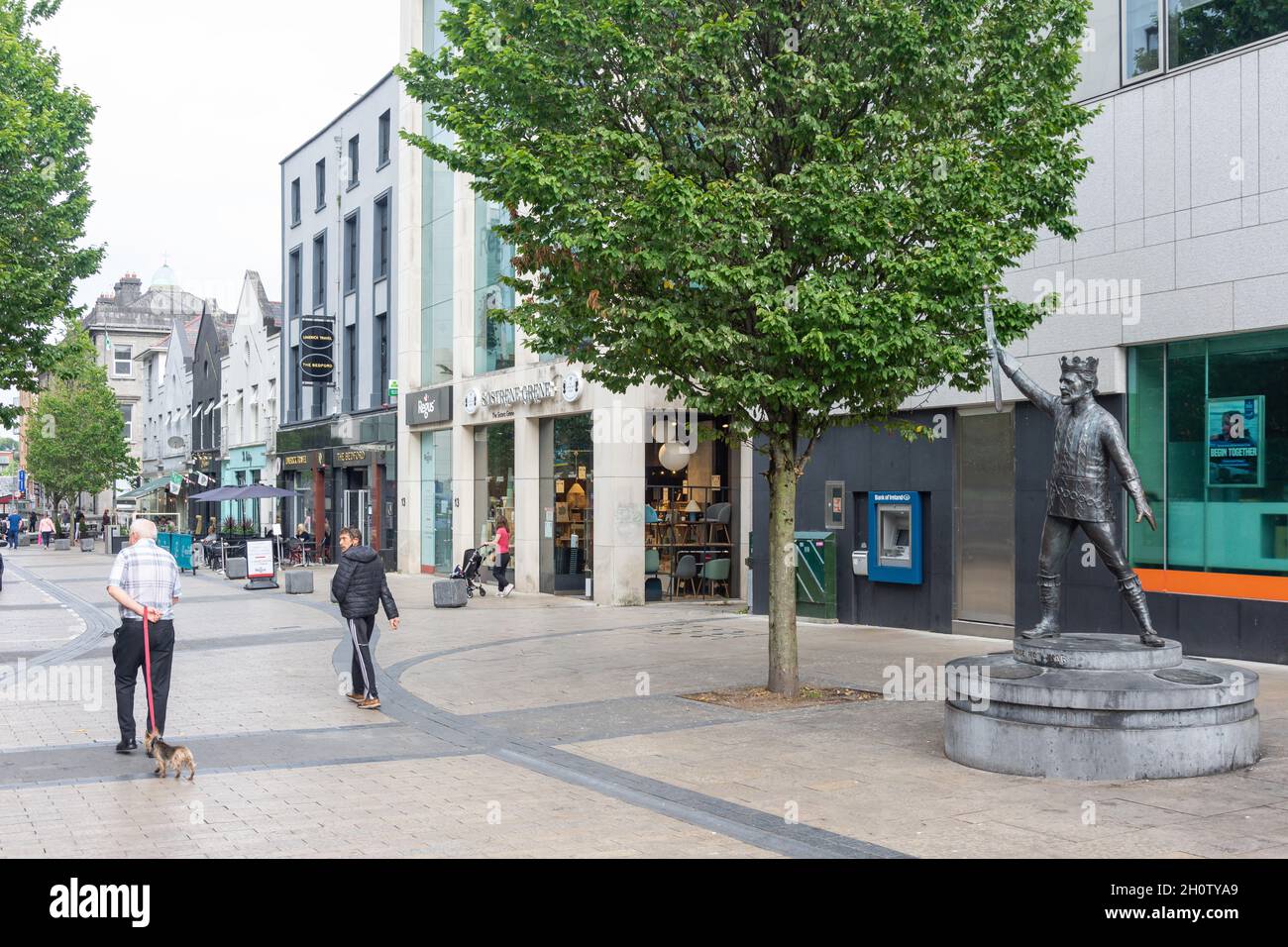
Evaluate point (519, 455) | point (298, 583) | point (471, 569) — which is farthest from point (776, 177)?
point (298, 583)

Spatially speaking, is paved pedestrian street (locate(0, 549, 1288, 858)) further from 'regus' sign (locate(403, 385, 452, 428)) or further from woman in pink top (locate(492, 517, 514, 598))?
'regus' sign (locate(403, 385, 452, 428))

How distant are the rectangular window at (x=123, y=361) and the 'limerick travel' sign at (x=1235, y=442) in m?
78.1

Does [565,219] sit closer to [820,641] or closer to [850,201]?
[850,201]

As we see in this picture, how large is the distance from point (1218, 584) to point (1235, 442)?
1610 mm

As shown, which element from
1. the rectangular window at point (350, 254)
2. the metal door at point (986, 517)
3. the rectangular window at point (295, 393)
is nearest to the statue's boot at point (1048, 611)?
the metal door at point (986, 517)

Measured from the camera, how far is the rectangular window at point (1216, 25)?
43.5 ft

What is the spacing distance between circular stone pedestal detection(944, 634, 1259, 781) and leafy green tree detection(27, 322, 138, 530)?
60794mm

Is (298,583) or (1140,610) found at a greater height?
(1140,610)

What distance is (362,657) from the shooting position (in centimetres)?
1177

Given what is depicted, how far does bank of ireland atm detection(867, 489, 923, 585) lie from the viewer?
17.6m

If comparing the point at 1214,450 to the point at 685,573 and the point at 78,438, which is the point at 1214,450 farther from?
the point at 78,438

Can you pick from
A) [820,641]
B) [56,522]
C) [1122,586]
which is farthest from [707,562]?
[56,522]

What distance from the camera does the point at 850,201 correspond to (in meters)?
10.4

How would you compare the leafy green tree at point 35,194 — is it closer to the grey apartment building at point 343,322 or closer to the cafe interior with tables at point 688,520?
the cafe interior with tables at point 688,520
